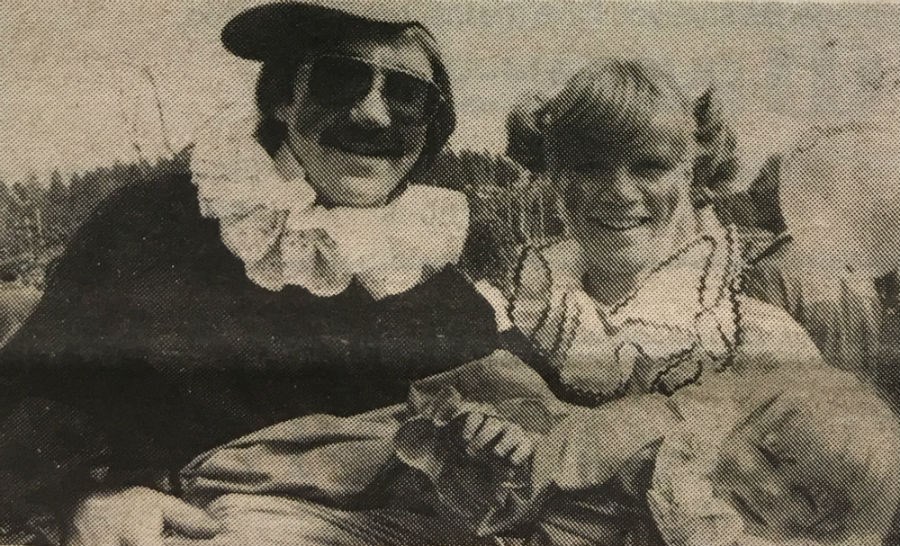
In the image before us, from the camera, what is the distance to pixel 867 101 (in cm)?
204

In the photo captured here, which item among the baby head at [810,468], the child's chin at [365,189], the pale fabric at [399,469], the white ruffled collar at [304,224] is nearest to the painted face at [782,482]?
the baby head at [810,468]

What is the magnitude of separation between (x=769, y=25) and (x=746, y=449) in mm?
846

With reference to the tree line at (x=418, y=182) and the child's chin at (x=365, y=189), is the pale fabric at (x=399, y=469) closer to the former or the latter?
the tree line at (x=418, y=182)

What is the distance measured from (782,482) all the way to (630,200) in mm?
613

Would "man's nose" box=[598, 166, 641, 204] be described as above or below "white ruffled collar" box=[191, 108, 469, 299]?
above

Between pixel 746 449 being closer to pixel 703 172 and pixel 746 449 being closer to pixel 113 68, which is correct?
pixel 703 172

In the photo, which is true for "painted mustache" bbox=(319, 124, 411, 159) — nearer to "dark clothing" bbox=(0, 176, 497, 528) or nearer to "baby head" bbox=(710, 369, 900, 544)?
"dark clothing" bbox=(0, 176, 497, 528)

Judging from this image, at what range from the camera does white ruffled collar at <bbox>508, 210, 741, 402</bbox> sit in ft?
6.45

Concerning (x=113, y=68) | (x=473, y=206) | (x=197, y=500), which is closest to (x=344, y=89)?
(x=473, y=206)

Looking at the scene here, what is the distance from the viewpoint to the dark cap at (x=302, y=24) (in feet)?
6.60

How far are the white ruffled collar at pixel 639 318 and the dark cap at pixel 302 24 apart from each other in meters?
0.55

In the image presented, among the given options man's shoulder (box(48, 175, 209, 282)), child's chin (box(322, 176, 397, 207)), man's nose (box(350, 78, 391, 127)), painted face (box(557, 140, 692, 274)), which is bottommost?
man's shoulder (box(48, 175, 209, 282))

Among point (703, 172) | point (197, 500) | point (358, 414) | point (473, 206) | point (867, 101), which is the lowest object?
point (197, 500)

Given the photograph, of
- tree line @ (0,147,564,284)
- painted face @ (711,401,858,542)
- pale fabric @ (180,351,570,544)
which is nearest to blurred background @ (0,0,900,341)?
tree line @ (0,147,564,284)
